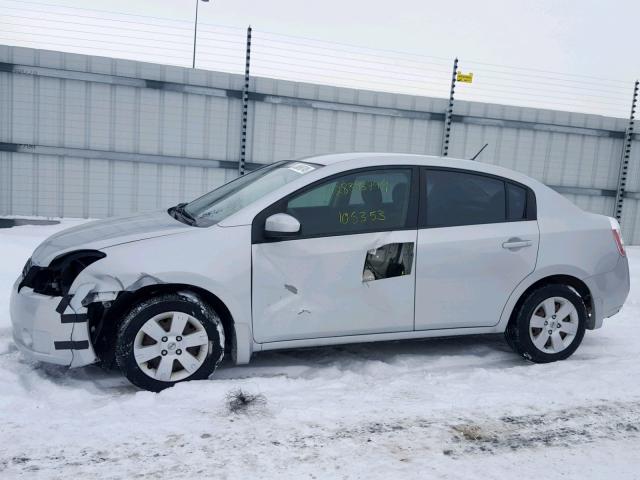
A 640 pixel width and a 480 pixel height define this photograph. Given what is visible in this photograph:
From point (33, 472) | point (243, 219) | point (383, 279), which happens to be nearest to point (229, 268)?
point (243, 219)

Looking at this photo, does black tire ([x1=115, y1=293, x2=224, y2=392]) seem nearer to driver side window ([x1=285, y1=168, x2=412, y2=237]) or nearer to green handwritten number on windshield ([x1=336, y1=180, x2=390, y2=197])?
driver side window ([x1=285, y1=168, x2=412, y2=237])

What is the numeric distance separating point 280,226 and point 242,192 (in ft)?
2.55

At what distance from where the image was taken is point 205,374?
4270 mm

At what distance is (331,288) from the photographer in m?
4.46

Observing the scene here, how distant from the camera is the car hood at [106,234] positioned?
13.8 ft

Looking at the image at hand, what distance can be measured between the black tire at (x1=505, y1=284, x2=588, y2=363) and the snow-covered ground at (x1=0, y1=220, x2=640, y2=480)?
120 millimetres

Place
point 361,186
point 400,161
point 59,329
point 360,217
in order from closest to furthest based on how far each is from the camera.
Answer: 1. point 59,329
2. point 360,217
3. point 361,186
4. point 400,161

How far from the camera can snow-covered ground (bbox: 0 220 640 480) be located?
3301 millimetres

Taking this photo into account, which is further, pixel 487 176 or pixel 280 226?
pixel 487 176

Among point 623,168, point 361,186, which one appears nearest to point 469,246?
point 361,186

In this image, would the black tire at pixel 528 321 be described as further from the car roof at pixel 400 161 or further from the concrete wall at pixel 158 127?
the concrete wall at pixel 158 127

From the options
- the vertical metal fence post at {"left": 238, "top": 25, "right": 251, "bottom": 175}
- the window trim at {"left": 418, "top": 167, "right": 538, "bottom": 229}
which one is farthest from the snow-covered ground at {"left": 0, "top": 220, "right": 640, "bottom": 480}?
the vertical metal fence post at {"left": 238, "top": 25, "right": 251, "bottom": 175}

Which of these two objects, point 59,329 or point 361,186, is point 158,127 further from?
point 59,329

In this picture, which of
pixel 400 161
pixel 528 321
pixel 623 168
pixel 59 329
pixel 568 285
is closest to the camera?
pixel 59 329
